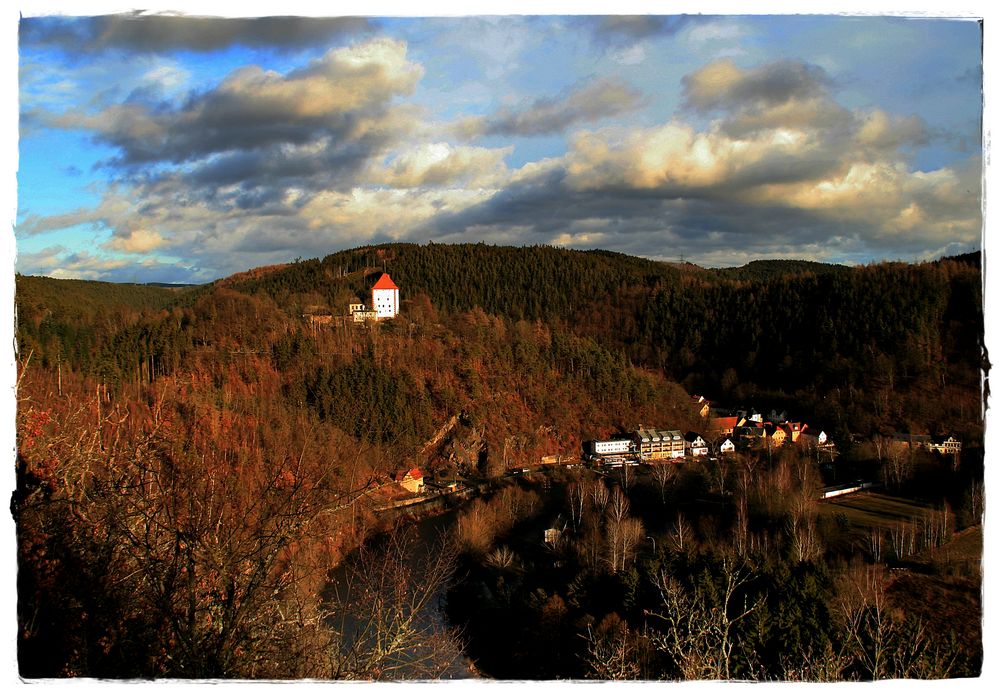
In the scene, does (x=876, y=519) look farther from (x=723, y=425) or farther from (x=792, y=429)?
(x=723, y=425)

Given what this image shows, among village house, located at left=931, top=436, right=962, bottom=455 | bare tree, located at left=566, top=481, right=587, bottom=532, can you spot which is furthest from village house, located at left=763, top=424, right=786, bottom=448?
bare tree, located at left=566, top=481, right=587, bottom=532

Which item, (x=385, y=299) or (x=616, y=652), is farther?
(x=385, y=299)

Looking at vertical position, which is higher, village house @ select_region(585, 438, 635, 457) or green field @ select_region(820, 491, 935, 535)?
green field @ select_region(820, 491, 935, 535)

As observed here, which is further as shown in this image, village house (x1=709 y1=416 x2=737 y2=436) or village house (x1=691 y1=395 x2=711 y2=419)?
village house (x1=691 y1=395 x2=711 y2=419)

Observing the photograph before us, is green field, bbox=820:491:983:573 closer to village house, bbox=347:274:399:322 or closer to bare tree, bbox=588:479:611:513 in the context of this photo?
bare tree, bbox=588:479:611:513

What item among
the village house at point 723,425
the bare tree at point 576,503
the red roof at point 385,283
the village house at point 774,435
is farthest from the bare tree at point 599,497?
the red roof at point 385,283

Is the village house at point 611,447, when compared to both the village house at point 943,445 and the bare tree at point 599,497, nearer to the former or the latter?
the bare tree at point 599,497

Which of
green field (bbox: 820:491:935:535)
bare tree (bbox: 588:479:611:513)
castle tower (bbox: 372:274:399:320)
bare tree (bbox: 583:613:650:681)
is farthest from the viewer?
castle tower (bbox: 372:274:399:320)

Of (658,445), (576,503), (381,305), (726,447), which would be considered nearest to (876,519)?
(576,503)
